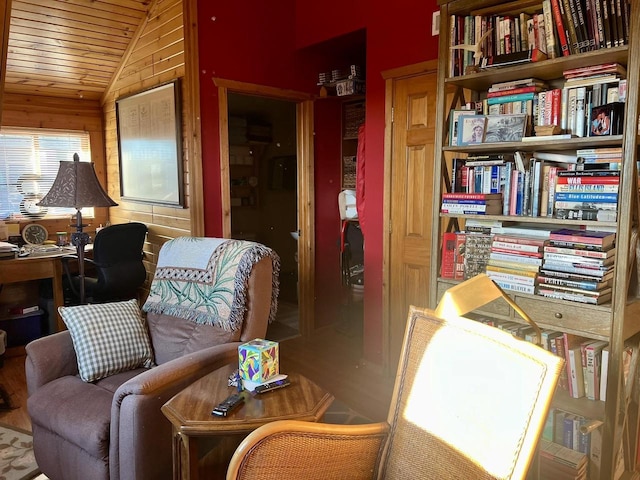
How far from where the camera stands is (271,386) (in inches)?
66.4

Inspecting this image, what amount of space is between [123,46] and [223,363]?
120 inches

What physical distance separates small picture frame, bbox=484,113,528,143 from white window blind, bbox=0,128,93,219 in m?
3.88

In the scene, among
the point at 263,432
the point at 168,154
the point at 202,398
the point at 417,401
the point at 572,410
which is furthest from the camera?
the point at 168,154

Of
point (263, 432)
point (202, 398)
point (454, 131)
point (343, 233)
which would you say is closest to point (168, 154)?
point (343, 233)

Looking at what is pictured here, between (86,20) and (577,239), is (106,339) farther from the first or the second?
(86,20)

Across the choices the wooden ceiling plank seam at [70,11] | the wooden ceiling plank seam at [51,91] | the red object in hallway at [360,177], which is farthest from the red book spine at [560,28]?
the wooden ceiling plank seam at [51,91]

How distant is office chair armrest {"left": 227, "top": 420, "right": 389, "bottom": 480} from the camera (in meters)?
1.28

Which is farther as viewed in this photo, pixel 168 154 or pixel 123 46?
pixel 123 46

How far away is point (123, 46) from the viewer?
3922mm

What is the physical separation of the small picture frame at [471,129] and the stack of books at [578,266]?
0.57 meters

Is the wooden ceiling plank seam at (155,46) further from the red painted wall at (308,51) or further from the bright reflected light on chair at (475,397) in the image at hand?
the bright reflected light on chair at (475,397)

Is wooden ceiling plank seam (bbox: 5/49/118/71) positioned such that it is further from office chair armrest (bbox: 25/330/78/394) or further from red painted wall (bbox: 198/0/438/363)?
office chair armrest (bbox: 25/330/78/394)

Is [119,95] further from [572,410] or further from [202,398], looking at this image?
A: [572,410]

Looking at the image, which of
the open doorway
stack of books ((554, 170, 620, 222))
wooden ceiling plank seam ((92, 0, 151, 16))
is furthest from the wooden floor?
wooden ceiling plank seam ((92, 0, 151, 16))
